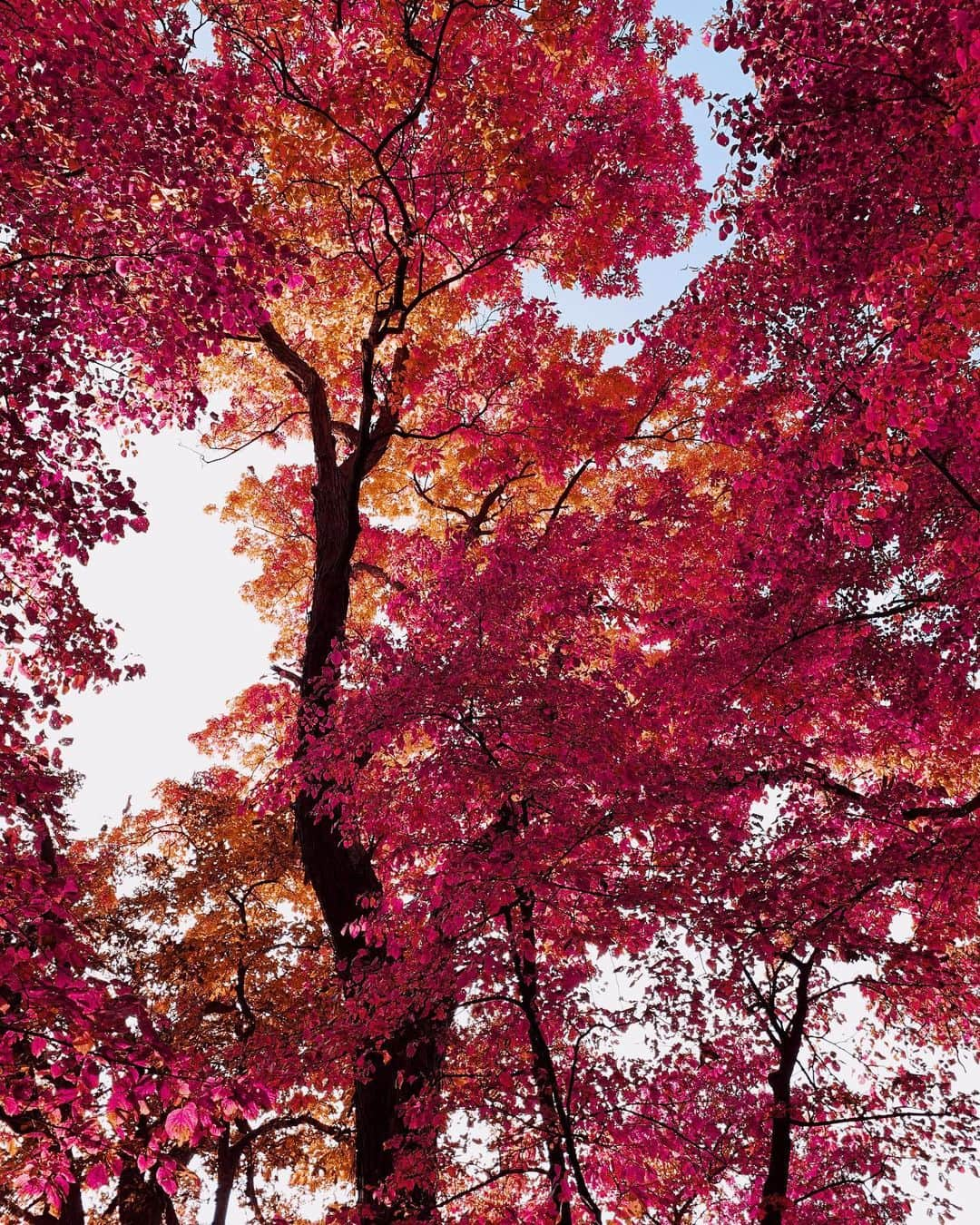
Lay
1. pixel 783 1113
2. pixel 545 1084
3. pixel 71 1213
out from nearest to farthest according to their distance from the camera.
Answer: pixel 545 1084 → pixel 783 1113 → pixel 71 1213

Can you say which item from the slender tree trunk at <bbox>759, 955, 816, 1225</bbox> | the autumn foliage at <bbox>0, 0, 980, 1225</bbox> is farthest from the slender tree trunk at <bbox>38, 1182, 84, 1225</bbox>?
the slender tree trunk at <bbox>759, 955, 816, 1225</bbox>

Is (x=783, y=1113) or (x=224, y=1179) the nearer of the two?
(x=783, y=1113)

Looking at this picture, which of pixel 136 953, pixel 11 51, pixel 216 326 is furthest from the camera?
pixel 136 953

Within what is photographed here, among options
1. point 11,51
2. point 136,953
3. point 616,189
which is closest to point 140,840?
point 136,953

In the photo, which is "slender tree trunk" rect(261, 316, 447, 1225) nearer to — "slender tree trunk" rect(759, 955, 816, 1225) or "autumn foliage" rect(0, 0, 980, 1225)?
"autumn foliage" rect(0, 0, 980, 1225)

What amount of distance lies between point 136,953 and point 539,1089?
10.6 meters

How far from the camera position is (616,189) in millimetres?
11094

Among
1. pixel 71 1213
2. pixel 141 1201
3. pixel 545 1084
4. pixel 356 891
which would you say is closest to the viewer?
pixel 545 1084

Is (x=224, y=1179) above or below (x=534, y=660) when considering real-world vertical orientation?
below

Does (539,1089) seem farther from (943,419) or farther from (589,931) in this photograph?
(943,419)

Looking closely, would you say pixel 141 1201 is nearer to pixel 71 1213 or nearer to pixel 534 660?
pixel 71 1213

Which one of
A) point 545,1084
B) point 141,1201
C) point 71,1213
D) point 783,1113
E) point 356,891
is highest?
point 356,891

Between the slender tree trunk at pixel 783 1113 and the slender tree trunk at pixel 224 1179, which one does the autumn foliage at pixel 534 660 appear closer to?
the slender tree trunk at pixel 783 1113

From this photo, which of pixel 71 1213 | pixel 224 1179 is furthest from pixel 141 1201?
pixel 71 1213
